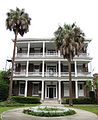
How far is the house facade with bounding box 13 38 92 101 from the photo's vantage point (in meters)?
40.6

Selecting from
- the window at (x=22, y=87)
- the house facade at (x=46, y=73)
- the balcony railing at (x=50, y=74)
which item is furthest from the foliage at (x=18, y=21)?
the window at (x=22, y=87)

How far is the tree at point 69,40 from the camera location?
3150cm

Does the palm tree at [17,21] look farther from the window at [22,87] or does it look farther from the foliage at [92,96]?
the foliage at [92,96]

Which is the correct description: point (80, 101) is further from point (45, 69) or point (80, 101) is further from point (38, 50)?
point (38, 50)

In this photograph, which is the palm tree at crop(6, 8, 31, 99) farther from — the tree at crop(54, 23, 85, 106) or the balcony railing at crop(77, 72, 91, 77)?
the balcony railing at crop(77, 72, 91, 77)

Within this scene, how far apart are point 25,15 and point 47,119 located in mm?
23902

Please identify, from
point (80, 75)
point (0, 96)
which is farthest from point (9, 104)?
point (80, 75)

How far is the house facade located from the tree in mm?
9050

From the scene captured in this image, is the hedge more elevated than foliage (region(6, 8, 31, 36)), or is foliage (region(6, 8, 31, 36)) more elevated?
foliage (region(6, 8, 31, 36))

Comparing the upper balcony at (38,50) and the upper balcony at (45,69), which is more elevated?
the upper balcony at (38,50)

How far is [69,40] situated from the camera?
31.6 m

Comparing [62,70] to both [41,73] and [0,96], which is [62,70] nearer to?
[41,73]

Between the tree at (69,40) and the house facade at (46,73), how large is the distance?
29.7 feet

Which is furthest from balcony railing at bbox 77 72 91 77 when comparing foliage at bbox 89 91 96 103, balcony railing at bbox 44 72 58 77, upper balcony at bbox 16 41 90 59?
balcony railing at bbox 44 72 58 77
